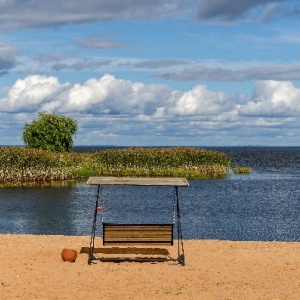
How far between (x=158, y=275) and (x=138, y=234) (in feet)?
6.93

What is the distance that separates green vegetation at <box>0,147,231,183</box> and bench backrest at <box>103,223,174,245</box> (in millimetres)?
47049

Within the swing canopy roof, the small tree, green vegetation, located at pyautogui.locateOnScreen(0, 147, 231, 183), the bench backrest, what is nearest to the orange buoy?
the bench backrest

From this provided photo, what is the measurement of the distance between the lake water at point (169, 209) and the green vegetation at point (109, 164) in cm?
Result: 538

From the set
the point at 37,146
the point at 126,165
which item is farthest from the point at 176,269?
the point at 37,146

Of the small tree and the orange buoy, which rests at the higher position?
the small tree

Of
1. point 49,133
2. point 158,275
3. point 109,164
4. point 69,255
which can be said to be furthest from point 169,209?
point 49,133

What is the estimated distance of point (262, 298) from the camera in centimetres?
1633

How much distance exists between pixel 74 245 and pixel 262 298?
10277mm

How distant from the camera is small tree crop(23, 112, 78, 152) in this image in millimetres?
93062

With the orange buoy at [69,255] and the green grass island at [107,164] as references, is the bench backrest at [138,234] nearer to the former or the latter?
the orange buoy at [69,255]

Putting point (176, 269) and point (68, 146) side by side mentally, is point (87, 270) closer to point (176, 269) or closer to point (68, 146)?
point (176, 269)

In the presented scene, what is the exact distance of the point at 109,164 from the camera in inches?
3191

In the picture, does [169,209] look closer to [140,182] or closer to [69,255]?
[69,255]

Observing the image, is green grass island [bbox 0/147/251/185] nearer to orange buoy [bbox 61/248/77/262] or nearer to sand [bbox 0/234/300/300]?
sand [bbox 0/234/300/300]
